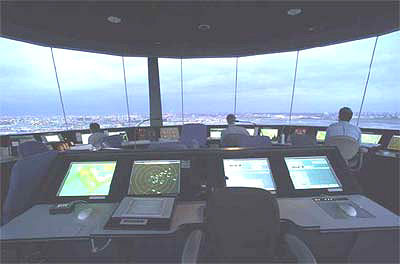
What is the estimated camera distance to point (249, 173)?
162cm

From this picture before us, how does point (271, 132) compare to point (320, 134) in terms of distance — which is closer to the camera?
point (320, 134)

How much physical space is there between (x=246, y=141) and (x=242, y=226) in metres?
1.97

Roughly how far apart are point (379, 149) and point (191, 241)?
4.46 meters

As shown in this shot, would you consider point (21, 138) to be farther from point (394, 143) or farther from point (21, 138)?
point (394, 143)

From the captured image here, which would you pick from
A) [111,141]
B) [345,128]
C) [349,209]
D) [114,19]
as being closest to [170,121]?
[111,141]

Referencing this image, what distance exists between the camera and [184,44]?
5680mm

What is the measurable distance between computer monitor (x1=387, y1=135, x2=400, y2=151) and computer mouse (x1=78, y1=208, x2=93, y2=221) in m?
4.91

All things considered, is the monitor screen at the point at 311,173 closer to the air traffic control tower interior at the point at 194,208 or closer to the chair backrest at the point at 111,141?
the air traffic control tower interior at the point at 194,208

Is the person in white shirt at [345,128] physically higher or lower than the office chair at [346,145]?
higher

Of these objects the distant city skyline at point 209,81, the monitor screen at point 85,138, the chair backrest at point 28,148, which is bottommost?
the monitor screen at point 85,138

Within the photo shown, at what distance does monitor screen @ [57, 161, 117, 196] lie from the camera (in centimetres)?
157

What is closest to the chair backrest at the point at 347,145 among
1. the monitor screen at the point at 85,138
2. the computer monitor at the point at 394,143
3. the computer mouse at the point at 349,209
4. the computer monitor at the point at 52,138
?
the computer monitor at the point at 394,143

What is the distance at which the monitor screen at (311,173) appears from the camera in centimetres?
163

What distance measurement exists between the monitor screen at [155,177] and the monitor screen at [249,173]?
379 millimetres
